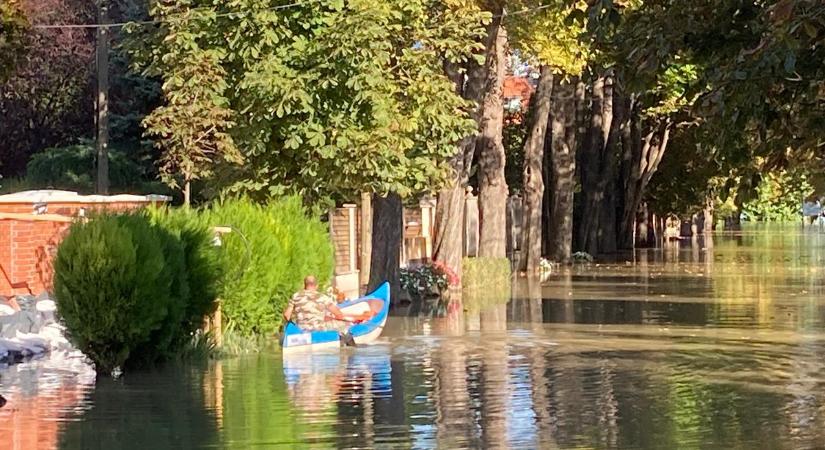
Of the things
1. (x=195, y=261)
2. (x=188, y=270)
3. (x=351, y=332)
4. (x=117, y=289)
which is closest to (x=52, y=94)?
(x=351, y=332)

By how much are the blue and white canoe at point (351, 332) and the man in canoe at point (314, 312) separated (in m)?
0.09

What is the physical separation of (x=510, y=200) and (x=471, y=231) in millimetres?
8708

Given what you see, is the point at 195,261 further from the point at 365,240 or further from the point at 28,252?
the point at 365,240

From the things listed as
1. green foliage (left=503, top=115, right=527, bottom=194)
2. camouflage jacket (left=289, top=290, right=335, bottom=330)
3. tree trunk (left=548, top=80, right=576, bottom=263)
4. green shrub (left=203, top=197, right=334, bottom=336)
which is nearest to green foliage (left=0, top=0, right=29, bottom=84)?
green shrub (left=203, top=197, right=334, bottom=336)

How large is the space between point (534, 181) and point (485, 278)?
983cm

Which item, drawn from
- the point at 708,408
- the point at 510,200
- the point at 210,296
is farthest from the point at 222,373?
the point at 510,200

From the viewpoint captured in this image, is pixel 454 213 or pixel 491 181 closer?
pixel 454 213

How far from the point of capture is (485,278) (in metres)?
40.2

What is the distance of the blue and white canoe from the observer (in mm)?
21641

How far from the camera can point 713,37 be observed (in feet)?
38.2

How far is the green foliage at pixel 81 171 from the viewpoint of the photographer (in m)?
40.5

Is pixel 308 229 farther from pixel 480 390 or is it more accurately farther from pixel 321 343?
pixel 480 390

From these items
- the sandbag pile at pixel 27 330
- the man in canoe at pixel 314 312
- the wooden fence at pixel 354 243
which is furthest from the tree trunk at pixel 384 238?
the sandbag pile at pixel 27 330

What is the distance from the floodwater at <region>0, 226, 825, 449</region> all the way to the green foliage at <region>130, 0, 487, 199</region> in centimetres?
321
